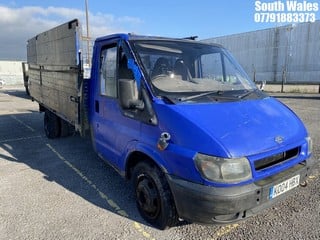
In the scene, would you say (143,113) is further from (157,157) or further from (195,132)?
(195,132)

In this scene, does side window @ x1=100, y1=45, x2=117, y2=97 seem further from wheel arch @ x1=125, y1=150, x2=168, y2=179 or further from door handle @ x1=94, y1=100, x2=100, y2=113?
wheel arch @ x1=125, y1=150, x2=168, y2=179

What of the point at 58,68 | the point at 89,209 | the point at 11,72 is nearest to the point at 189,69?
the point at 89,209

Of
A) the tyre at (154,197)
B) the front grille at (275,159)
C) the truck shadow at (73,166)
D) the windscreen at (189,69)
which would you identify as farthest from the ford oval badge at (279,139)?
the truck shadow at (73,166)

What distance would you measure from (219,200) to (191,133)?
65cm

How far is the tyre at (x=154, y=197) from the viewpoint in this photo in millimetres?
3031

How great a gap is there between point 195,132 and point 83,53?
291 centimetres

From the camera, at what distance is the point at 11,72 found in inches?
1779

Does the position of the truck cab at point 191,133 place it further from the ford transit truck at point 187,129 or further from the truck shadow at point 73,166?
the truck shadow at point 73,166

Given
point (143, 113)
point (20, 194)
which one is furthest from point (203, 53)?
point (20, 194)

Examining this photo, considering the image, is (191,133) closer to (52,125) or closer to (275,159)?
(275,159)

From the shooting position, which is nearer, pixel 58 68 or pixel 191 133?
pixel 191 133

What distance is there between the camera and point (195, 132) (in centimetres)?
271

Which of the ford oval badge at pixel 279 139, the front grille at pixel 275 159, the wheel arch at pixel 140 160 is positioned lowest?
the wheel arch at pixel 140 160

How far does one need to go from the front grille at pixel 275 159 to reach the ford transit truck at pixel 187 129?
10 millimetres
